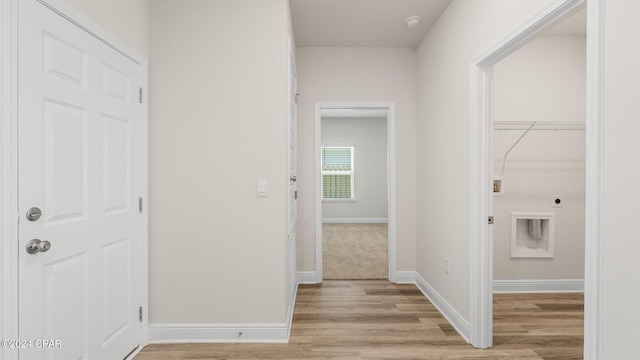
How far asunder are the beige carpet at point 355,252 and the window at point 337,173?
88 cm

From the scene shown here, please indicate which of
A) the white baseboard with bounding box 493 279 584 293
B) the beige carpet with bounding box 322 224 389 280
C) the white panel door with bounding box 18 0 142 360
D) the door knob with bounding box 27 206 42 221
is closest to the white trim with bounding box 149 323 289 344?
the white panel door with bounding box 18 0 142 360

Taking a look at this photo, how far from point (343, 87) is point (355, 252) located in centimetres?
270

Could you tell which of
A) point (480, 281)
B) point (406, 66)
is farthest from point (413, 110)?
point (480, 281)

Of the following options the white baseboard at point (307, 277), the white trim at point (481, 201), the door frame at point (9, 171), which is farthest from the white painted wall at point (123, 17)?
the white baseboard at point (307, 277)

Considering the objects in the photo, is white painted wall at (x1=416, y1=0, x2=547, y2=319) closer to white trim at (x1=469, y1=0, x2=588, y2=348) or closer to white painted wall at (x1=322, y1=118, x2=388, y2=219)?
white trim at (x1=469, y1=0, x2=588, y2=348)

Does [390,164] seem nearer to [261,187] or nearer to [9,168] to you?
[261,187]

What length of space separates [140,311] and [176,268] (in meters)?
0.36

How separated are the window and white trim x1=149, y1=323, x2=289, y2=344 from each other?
600cm

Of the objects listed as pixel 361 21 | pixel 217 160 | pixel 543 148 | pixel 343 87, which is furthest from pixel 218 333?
pixel 543 148

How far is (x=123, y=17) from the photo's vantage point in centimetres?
197

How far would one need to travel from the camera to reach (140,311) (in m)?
2.19

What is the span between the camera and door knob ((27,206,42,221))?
136 cm

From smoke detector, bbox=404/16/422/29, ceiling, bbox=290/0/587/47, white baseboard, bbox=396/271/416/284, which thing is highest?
ceiling, bbox=290/0/587/47

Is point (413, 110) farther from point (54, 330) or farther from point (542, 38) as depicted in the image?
point (54, 330)
